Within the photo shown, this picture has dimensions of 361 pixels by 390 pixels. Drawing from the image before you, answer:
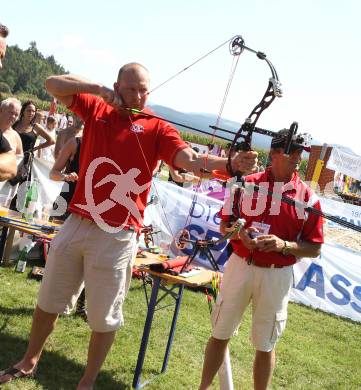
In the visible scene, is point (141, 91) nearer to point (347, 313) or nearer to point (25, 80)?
point (347, 313)

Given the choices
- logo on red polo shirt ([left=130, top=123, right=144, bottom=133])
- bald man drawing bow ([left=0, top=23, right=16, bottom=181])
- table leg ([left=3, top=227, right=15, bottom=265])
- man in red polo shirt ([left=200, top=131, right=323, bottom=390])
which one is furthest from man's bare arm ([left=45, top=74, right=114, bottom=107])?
table leg ([left=3, top=227, right=15, bottom=265])

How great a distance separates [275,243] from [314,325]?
10.9 feet

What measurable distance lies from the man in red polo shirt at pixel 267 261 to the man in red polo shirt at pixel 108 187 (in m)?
0.70

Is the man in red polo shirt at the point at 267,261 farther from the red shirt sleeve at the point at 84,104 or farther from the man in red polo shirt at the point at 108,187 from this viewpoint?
the red shirt sleeve at the point at 84,104

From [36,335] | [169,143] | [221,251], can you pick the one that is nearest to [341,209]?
[221,251]

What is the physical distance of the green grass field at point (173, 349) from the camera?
12.0 feet

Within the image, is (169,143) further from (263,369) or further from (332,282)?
(332,282)

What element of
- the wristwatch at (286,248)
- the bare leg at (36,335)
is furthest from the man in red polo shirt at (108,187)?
the wristwatch at (286,248)

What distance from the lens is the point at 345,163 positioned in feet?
46.3

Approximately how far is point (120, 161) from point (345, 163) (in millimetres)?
12382

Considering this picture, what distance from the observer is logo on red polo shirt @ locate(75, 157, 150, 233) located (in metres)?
2.85

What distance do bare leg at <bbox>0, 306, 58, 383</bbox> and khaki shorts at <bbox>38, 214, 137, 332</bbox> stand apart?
12 cm

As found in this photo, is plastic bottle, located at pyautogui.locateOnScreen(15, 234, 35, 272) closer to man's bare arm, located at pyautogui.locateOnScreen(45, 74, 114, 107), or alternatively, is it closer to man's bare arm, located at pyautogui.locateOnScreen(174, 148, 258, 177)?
man's bare arm, located at pyautogui.locateOnScreen(45, 74, 114, 107)

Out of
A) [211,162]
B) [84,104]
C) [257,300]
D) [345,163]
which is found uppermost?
[345,163]
